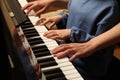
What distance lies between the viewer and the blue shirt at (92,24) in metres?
1.02

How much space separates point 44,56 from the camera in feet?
2.93

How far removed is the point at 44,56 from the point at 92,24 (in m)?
0.31

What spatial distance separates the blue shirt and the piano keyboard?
14cm

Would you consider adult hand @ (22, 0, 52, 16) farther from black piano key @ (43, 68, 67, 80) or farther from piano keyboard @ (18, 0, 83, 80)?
black piano key @ (43, 68, 67, 80)

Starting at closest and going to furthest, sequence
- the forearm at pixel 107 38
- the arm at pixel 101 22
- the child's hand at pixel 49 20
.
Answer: the forearm at pixel 107 38 < the arm at pixel 101 22 < the child's hand at pixel 49 20

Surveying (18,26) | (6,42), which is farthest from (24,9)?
(6,42)

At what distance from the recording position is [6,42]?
72.2 inches

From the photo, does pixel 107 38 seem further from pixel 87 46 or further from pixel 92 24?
pixel 92 24

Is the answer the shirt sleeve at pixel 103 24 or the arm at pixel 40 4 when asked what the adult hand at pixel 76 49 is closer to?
the shirt sleeve at pixel 103 24

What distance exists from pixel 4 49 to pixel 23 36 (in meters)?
0.66

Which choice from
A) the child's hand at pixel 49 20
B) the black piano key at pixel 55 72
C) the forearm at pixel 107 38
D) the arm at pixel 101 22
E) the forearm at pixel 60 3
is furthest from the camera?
the forearm at pixel 60 3

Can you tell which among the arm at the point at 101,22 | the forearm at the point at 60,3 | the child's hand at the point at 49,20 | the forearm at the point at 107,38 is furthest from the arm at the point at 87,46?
the forearm at the point at 60,3

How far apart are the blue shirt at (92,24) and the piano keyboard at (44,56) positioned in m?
0.14

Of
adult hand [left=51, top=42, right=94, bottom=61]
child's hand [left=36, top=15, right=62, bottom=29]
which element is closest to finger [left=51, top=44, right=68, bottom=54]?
adult hand [left=51, top=42, right=94, bottom=61]
